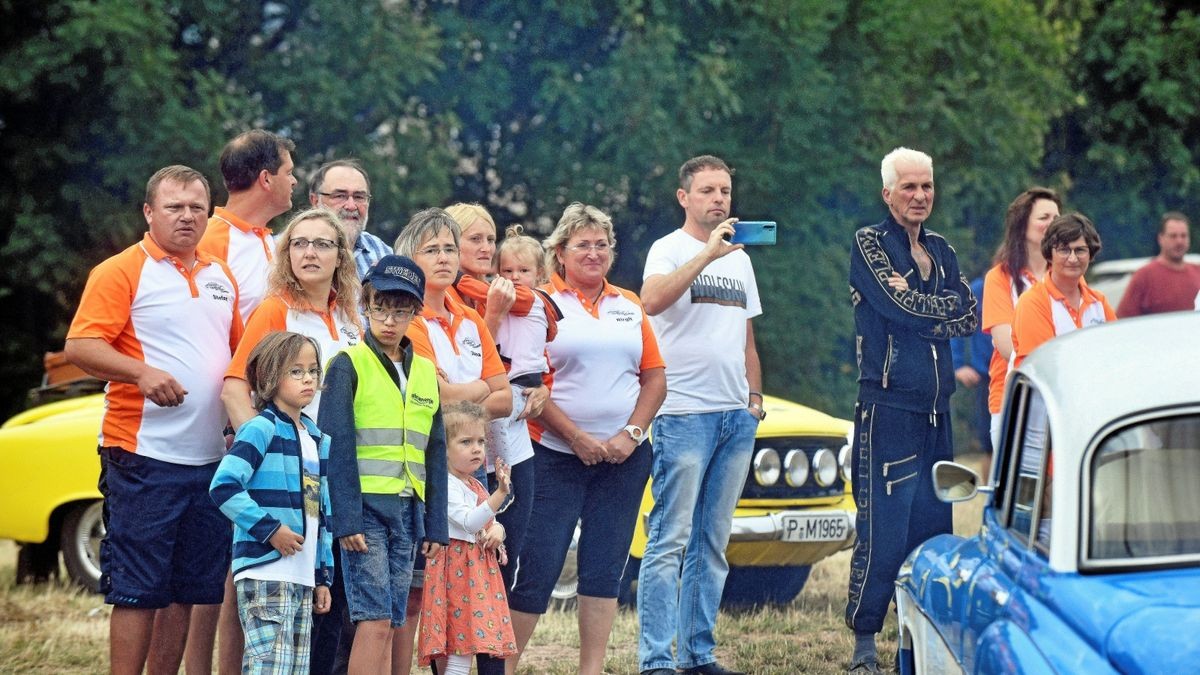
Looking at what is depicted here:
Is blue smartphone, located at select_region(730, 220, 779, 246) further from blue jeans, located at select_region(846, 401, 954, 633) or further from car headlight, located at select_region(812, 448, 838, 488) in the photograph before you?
car headlight, located at select_region(812, 448, 838, 488)

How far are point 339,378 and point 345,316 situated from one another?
49 centimetres

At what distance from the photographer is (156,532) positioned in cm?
585

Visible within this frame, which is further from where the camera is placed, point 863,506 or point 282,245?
point 863,506

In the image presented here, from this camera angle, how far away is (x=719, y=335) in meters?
7.35

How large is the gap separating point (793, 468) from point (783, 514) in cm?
35

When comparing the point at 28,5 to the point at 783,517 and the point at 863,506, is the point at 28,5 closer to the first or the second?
the point at 783,517

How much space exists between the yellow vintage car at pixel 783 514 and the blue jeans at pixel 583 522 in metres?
1.93

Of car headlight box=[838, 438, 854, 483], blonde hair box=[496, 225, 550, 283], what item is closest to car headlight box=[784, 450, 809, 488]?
car headlight box=[838, 438, 854, 483]

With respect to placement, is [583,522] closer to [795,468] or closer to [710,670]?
[710,670]

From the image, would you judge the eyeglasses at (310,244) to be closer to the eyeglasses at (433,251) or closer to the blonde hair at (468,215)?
the eyeglasses at (433,251)

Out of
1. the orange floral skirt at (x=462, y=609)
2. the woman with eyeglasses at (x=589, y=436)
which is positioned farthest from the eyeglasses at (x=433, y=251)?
the orange floral skirt at (x=462, y=609)

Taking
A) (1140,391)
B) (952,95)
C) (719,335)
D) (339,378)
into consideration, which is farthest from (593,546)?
(952,95)

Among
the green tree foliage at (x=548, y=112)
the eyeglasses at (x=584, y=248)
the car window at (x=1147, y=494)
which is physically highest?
the green tree foliage at (x=548, y=112)

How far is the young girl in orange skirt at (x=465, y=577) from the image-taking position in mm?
6047
